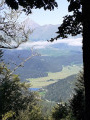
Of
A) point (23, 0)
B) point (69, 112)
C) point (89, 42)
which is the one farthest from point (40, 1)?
point (69, 112)

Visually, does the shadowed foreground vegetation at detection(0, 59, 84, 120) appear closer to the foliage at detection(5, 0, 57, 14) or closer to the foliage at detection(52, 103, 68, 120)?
the foliage at detection(52, 103, 68, 120)

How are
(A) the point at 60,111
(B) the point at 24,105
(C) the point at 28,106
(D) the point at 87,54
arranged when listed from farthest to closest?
(B) the point at 24,105
(A) the point at 60,111
(C) the point at 28,106
(D) the point at 87,54

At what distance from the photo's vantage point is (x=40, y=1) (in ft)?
26.6

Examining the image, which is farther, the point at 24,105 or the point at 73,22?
the point at 24,105

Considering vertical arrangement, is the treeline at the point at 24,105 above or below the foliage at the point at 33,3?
below

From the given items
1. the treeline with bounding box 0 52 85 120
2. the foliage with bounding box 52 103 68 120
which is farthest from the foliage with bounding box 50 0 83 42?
the foliage with bounding box 52 103 68 120

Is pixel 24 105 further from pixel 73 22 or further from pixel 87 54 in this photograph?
pixel 87 54

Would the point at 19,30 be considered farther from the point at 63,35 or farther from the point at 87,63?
the point at 87,63

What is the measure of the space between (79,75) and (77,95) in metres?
4.03

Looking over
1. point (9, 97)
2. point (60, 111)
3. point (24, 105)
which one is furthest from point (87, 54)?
point (24, 105)

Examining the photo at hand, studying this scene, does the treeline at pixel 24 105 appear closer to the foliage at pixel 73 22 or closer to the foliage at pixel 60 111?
the foliage at pixel 60 111

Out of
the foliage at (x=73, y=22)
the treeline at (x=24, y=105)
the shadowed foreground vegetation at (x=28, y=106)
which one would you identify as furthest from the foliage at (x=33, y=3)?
the shadowed foreground vegetation at (x=28, y=106)

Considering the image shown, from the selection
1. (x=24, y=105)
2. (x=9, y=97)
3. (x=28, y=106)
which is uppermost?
(x=9, y=97)

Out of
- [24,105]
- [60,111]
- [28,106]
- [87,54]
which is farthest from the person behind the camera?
[24,105]
